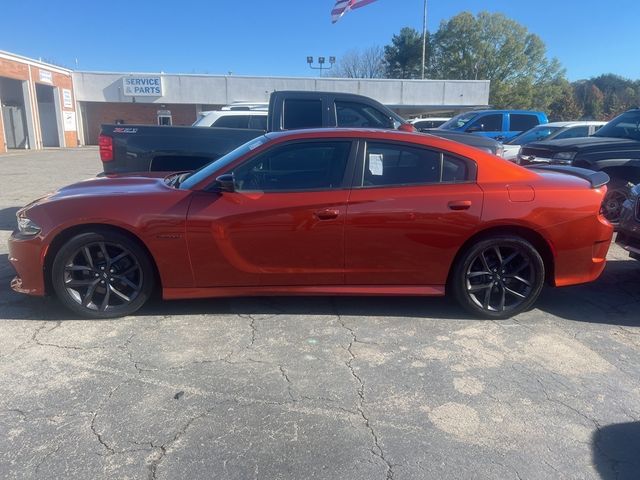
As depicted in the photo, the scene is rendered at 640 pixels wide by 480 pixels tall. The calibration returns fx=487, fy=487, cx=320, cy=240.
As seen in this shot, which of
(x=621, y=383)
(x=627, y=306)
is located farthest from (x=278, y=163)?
(x=627, y=306)

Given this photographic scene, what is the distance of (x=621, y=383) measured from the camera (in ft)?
10.6

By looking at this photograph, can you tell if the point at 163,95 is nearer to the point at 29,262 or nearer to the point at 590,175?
the point at 29,262

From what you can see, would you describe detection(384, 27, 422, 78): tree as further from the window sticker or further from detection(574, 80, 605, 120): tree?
the window sticker

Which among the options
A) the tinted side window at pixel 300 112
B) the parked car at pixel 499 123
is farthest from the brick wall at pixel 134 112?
the tinted side window at pixel 300 112

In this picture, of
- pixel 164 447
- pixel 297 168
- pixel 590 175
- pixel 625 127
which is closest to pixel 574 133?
pixel 625 127

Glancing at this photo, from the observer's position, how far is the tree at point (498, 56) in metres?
57.5

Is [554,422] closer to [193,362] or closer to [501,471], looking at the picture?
[501,471]

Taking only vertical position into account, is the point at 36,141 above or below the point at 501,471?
above

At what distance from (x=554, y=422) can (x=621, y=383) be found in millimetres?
777

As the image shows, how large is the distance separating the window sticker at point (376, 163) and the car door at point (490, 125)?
12.2m

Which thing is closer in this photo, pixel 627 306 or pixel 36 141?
pixel 627 306

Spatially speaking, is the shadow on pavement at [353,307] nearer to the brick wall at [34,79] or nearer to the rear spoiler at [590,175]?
the rear spoiler at [590,175]

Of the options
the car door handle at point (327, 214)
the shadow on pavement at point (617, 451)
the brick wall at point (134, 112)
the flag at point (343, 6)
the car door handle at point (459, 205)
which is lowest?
the shadow on pavement at point (617, 451)

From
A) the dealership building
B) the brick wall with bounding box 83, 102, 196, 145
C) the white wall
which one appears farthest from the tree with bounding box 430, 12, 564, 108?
the brick wall with bounding box 83, 102, 196, 145
